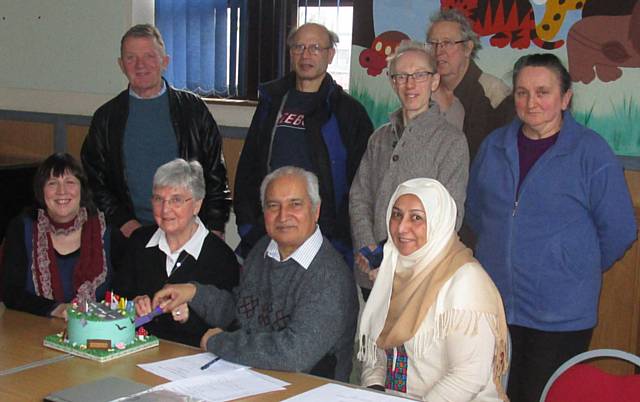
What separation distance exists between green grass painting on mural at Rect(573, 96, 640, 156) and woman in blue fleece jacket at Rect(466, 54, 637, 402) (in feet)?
3.03

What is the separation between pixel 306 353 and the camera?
7.77ft

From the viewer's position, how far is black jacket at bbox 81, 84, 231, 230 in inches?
147

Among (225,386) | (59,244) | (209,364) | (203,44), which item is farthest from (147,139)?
(225,386)

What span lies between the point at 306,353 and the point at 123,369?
1.70 ft

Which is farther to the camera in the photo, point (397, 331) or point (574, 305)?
point (574, 305)

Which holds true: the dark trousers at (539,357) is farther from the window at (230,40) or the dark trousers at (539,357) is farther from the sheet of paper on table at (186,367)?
the window at (230,40)

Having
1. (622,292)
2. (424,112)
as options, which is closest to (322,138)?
(424,112)

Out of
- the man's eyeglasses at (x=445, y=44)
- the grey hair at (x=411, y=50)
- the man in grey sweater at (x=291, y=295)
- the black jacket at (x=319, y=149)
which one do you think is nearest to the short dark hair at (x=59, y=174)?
the black jacket at (x=319, y=149)

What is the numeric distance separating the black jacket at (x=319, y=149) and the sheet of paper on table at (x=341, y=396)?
53.7 inches

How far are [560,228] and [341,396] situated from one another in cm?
112

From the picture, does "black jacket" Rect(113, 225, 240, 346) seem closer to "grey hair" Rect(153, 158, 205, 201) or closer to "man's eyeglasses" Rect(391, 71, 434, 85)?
"grey hair" Rect(153, 158, 205, 201)

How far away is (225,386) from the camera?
211 centimetres

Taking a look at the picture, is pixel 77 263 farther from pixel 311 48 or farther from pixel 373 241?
pixel 311 48

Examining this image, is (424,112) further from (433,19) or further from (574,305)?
(433,19)
